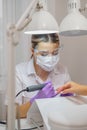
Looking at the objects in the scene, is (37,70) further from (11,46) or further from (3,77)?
(11,46)

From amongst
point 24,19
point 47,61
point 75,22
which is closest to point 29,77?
point 47,61

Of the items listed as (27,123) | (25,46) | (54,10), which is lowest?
(27,123)

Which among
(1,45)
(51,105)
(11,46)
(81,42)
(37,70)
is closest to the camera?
(11,46)

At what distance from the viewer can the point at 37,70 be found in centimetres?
165

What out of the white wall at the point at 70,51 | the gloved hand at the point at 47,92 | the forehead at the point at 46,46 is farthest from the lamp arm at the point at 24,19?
the white wall at the point at 70,51

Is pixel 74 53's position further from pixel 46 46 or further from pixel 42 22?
pixel 42 22

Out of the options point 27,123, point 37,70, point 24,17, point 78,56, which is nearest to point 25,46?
point 37,70

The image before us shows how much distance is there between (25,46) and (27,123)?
100 centimetres

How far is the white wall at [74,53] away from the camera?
1947mm

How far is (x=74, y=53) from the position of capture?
6.60ft

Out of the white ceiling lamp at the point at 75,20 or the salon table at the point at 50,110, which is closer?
the salon table at the point at 50,110

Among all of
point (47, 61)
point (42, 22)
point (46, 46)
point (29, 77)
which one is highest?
point (42, 22)

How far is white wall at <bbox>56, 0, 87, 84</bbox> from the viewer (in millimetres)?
1947

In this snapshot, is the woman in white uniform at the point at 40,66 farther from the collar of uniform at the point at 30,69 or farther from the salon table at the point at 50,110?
the salon table at the point at 50,110
